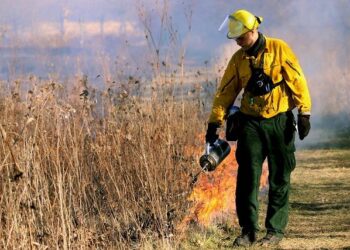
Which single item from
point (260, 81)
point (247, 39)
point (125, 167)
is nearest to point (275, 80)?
point (260, 81)

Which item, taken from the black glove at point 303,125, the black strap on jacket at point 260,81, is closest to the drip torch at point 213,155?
the black strap on jacket at point 260,81

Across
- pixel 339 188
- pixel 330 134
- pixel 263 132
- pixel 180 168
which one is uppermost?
pixel 263 132

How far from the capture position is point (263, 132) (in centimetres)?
694

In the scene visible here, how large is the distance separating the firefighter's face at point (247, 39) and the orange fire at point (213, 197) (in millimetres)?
1814

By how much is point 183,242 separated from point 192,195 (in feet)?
2.32

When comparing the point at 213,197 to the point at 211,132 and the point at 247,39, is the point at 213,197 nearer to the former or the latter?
the point at 211,132

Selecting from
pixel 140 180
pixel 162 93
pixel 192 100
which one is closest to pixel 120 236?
pixel 140 180

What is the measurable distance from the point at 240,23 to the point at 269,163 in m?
1.44

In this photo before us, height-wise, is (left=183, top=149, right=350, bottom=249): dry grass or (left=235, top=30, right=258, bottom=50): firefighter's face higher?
(left=235, top=30, right=258, bottom=50): firefighter's face

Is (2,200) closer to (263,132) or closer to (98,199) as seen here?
(98,199)

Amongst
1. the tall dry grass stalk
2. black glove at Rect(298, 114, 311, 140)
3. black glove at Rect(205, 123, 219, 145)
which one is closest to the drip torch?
black glove at Rect(205, 123, 219, 145)

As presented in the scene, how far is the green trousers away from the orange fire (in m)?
0.74

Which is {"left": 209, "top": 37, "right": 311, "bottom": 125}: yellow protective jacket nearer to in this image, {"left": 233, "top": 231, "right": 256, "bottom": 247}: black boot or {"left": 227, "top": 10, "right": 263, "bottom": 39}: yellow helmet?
{"left": 227, "top": 10, "right": 263, "bottom": 39}: yellow helmet

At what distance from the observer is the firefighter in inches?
264
